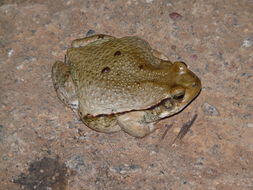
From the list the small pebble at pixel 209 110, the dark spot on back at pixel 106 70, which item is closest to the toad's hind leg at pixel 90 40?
the dark spot on back at pixel 106 70

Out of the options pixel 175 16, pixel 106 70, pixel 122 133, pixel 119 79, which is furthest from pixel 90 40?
pixel 175 16

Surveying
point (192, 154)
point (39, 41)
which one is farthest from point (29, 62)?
point (192, 154)

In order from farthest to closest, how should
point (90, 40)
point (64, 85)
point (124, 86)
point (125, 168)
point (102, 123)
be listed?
point (90, 40)
point (64, 85)
point (102, 123)
point (125, 168)
point (124, 86)

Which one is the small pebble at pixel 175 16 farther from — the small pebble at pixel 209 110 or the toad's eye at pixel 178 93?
the toad's eye at pixel 178 93

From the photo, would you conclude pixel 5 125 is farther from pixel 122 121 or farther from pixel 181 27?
pixel 181 27

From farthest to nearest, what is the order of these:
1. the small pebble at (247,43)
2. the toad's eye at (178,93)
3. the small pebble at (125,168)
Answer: the small pebble at (247,43) → the small pebble at (125,168) → the toad's eye at (178,93)

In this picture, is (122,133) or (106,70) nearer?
(106,70)

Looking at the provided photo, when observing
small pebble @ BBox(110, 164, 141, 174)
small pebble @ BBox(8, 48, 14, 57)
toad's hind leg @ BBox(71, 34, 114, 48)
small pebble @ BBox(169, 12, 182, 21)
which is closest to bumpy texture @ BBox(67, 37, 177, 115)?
toad's hind leg @ BBox(71, 34, 114, 48)

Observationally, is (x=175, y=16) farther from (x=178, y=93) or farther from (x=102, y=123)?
(x=102, y=123)
